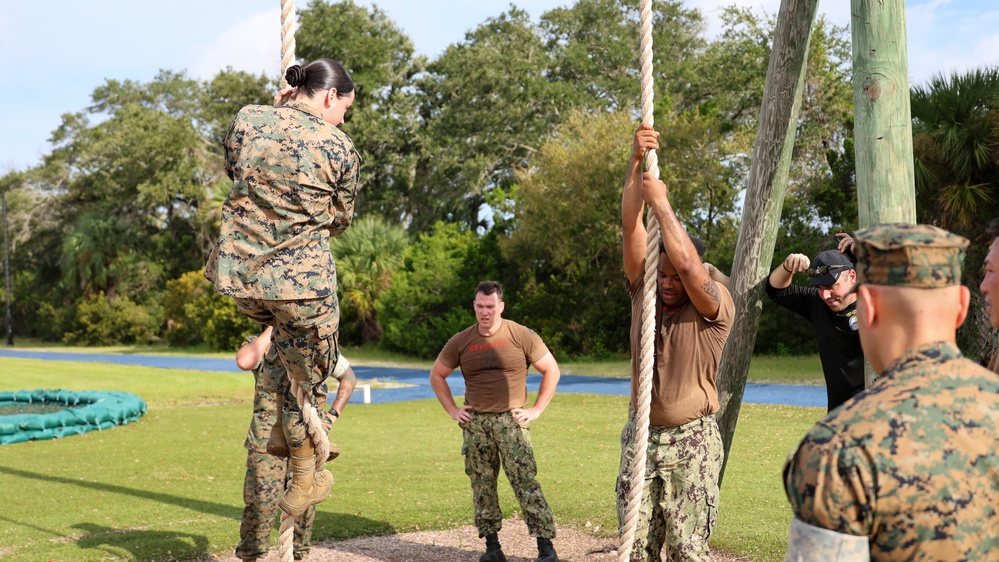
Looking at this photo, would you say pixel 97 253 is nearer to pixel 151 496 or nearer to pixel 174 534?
pixel 151 496

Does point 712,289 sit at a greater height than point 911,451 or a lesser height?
greater

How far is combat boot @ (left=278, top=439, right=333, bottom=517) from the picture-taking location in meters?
4.34

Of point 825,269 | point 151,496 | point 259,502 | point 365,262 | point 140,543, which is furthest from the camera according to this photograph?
point 365,262

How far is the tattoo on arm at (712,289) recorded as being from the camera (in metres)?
4.59

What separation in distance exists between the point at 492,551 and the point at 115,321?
42.4m

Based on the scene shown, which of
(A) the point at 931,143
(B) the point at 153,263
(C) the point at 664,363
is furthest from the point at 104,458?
(B) the point at 153,263

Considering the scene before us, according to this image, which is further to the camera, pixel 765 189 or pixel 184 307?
pixel 184 307

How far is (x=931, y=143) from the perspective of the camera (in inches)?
684

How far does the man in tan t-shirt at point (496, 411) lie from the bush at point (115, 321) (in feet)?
133

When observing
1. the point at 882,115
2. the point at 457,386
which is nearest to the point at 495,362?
the point at 882,115

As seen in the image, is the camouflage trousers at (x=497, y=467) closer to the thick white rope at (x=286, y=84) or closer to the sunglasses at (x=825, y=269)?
the sunglasses at (x=825, y=269)

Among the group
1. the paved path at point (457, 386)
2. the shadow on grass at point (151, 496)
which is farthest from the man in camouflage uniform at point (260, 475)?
the paved path at point (457, 386)

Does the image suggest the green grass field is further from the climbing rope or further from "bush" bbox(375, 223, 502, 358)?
"bush" bbox(375, 223, 502, 358)

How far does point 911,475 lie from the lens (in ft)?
5.96
